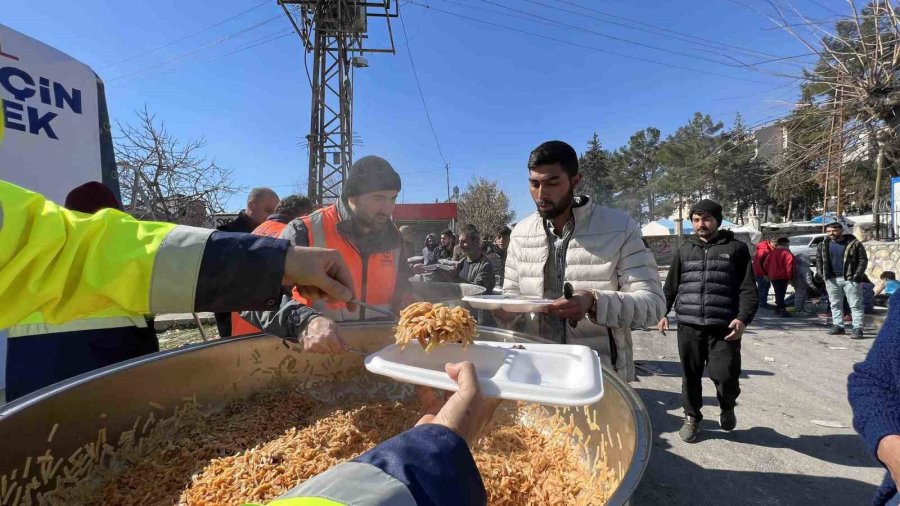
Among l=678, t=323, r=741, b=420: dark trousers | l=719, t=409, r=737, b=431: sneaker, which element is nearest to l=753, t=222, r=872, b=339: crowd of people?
l=678, t=323, r=741, b=420: dark trousers

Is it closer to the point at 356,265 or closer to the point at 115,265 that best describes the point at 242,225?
the point at 356,265

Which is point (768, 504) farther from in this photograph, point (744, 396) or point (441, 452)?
point (441, 452)

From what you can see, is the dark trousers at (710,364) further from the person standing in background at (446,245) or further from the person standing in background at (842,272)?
the person standing in background at (446,245)

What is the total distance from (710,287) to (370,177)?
3.75 meters

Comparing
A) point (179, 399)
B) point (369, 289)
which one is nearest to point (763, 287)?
point (369, 289)

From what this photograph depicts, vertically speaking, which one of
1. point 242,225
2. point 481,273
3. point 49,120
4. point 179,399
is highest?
point 49,120

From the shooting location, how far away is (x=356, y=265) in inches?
110

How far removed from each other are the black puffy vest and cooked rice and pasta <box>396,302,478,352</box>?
11.5ft

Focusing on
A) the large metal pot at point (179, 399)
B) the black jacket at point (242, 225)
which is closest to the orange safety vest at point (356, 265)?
the large metal pot at point (179, 399)

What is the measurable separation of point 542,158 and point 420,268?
844 centimetres

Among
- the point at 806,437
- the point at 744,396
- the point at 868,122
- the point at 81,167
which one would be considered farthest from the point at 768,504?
the point at 81,167

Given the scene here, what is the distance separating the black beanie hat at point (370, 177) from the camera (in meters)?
2.83

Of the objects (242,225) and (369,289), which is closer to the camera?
(369,289)

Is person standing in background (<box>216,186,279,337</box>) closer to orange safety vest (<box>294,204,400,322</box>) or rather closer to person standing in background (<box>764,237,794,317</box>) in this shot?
orange safety vest (<box>294,204,400,322</box>)
